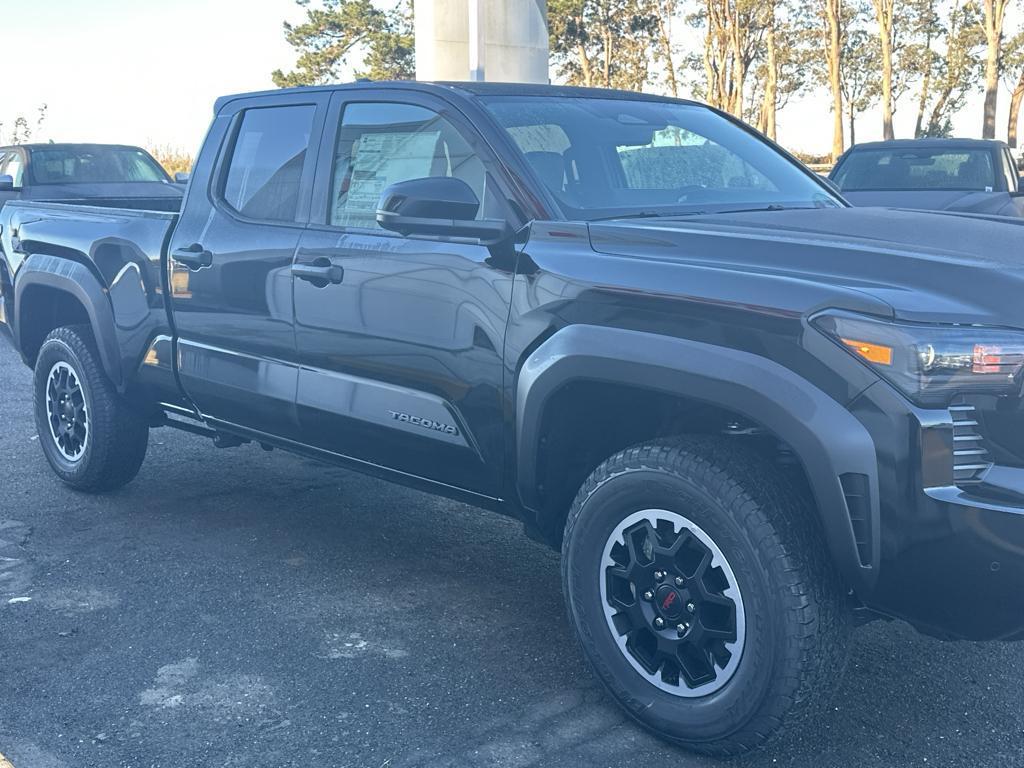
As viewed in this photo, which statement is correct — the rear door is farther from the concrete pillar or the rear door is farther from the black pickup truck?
the concrete pillar

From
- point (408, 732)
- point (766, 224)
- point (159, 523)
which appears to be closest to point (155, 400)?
point (159, 523)

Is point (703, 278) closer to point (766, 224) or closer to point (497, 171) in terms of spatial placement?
point (766, 224)

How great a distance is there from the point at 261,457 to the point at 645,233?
3.87 meters

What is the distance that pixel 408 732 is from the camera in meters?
3.51

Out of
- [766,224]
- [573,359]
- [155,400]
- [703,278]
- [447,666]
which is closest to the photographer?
[703,278]

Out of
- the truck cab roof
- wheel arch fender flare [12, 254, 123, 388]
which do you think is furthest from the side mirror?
wheel arch fender flare [12, 254, 123, 388]

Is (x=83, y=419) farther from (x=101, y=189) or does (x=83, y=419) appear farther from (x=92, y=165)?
(x=92, y=165)

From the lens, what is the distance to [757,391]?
303cm

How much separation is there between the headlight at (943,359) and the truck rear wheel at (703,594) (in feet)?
1.62

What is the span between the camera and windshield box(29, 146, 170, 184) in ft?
50.9

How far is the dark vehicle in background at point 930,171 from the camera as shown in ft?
35.1

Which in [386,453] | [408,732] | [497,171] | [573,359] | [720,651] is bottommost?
[408,732]

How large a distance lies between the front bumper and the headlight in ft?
0.17

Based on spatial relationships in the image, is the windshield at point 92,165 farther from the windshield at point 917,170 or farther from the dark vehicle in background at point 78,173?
the windshield at point 917,170
